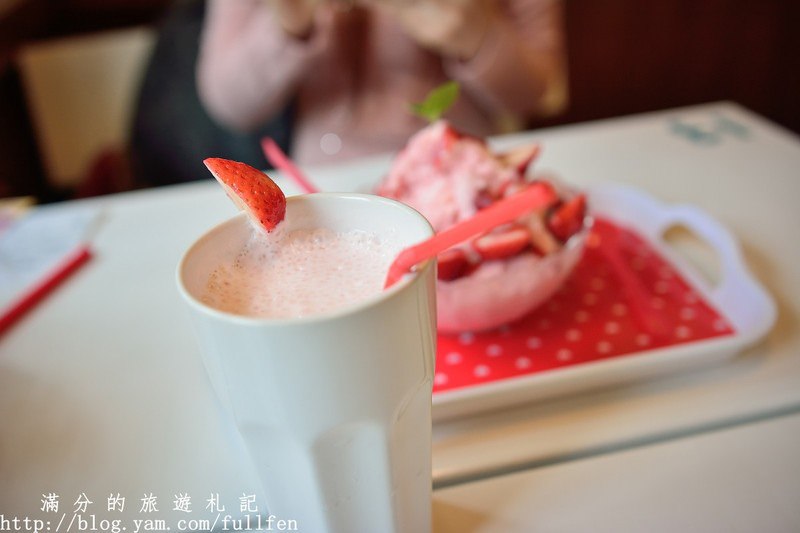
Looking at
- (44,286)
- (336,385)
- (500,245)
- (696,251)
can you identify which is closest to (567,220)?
(500,245)

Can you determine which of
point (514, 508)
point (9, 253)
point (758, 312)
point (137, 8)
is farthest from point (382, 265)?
point (137, 8)

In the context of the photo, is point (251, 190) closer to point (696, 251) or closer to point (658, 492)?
point (658, 492)

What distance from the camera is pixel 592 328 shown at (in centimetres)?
58

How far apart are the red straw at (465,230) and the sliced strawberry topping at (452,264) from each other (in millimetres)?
180

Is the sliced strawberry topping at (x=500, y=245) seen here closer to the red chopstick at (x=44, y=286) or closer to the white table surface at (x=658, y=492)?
the white table surface at (x=658, y=492)

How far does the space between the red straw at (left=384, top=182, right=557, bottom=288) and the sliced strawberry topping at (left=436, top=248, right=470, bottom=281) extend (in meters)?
0.18

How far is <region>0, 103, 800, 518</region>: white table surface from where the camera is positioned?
469mm

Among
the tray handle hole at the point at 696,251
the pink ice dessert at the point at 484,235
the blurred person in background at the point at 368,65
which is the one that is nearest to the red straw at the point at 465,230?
the pink ice dessert at the point at 484,235

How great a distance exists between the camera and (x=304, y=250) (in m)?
0.37

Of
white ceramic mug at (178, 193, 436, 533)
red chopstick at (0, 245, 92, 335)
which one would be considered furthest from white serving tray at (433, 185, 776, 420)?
red chopstick at (0, 245, 92, 335)

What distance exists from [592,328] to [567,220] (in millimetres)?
105

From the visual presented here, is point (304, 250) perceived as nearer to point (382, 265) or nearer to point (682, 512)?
point (382, 265)

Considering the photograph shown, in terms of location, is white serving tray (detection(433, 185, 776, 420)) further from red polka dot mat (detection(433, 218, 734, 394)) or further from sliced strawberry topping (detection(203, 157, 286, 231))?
sliced strawberry topping (detection(203, 157, 286, 231))

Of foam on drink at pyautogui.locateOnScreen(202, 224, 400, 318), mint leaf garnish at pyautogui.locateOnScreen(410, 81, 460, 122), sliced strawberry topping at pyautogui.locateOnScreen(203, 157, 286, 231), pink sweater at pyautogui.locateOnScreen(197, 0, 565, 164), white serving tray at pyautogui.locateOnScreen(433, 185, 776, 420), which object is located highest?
sliced strawberry topping at pyautogui.locateOnScreen(203, 157, 286, 231)
